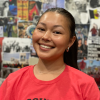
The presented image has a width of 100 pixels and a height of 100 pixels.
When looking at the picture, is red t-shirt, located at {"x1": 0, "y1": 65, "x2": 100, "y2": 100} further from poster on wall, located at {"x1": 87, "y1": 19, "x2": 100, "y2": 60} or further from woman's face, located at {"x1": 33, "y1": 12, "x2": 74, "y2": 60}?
poster on wall, located at {"x1": 87, "y1": 19, "x2": 100, "y2": 60}

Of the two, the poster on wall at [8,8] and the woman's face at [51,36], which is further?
the poster on wall at [8,8]

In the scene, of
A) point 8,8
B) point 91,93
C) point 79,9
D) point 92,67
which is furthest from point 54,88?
point 8,8

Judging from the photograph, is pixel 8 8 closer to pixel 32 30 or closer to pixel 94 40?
pixel 32 30

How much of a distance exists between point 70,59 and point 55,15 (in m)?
0.36

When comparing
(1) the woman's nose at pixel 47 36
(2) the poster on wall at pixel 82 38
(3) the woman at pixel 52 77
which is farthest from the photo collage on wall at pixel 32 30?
(1) the woman's nose at pixel 47 36

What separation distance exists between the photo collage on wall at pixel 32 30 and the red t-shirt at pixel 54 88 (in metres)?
0.36

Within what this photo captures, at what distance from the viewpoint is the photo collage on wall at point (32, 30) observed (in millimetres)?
897

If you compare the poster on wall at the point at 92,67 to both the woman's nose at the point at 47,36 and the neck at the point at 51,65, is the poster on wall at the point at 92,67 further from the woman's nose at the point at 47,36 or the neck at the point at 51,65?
the woman's nose at the point at 47,36

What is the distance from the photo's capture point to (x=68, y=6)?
0.90m

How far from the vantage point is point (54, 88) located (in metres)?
0.56

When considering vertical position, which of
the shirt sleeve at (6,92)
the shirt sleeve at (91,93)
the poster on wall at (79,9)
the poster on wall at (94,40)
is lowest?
the shirt sleeve at (6,92)

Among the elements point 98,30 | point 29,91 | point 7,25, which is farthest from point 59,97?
point 7,25

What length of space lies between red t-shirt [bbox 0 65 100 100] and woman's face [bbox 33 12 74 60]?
0.50 ft

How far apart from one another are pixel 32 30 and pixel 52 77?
1.70ft
